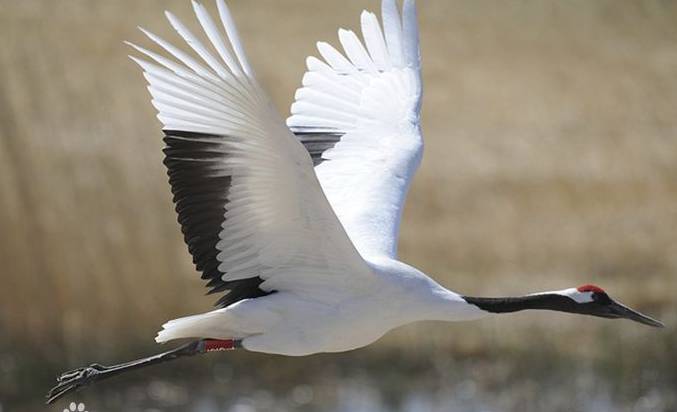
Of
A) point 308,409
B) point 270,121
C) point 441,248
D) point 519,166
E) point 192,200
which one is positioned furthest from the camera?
point 519,166

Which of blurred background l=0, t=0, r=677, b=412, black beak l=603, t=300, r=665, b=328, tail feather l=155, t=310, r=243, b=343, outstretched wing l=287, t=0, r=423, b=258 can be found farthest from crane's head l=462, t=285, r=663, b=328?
blurred background l=0, t=0, r=677, b=412

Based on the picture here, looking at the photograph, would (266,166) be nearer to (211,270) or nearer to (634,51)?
(211,270)

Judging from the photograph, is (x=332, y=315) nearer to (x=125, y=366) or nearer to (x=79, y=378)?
(x=125, y=366)

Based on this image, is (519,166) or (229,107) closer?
(229,107)

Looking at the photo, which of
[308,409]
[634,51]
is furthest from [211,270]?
[634,51]

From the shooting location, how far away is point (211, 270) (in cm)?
936

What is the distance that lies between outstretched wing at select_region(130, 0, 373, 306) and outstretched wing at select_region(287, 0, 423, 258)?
40.4 inches

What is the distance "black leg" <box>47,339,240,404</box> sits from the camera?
9.60m

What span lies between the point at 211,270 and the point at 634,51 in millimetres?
15551

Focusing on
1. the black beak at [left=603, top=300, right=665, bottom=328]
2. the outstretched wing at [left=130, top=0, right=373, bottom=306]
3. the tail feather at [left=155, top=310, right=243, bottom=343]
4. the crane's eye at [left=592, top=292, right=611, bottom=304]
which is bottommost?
the tail feather at [left=155, top=310, right=243, bottom=343]

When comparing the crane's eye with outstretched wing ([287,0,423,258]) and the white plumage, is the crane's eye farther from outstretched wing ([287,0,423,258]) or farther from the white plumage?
outstretched wing ([287,0,423,258])

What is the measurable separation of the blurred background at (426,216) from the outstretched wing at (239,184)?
639 cm

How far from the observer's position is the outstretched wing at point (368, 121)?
10.6 metres

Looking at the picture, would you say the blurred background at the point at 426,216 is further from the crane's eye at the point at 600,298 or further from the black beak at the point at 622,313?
the crane's eye at the point at 600,298
